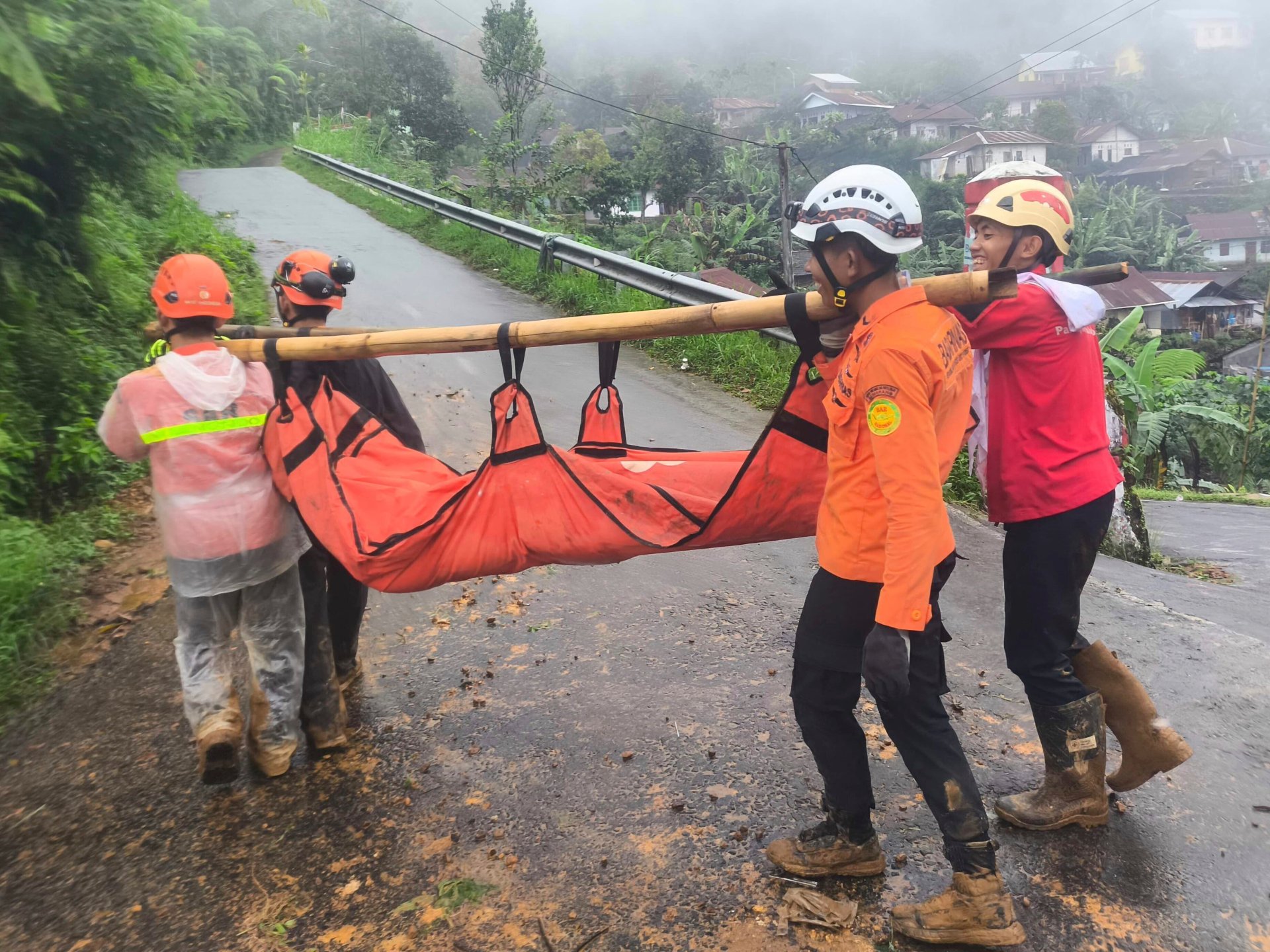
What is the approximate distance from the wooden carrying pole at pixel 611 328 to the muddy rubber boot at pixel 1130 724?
4.82 feet

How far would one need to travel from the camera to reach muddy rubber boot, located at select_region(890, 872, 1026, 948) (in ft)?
8.44

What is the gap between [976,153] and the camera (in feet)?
257

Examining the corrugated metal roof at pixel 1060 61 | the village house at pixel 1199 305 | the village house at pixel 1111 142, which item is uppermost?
the corrugated metal roof at pixel 1060 61

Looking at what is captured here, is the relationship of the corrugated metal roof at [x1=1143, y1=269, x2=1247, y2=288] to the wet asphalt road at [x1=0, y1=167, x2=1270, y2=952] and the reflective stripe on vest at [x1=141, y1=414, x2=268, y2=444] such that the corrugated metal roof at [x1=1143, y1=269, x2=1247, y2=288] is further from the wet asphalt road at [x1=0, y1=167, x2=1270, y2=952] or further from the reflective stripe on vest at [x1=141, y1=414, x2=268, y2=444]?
the reflective stripe on vest at [x1=141, y1=414, x2=268, y2=444]

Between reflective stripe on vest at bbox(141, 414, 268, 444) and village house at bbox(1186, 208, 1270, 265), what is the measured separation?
72.9 meters

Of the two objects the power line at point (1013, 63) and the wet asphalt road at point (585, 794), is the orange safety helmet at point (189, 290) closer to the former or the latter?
the wet asphalt road at point (585, 794)

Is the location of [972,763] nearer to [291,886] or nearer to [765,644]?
[765,644]

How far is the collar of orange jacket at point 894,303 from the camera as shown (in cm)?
243

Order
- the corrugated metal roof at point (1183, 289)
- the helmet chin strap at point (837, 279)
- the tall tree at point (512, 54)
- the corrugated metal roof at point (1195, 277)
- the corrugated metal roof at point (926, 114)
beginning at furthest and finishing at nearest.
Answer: the corrugated metal roof at point (926, 114), the corrugated metal roof at point (1195, 277), the corrugated metal roof at point (1183, 289), the tall tree at point (512, 54), the helmet chin strap at point (837, 279)

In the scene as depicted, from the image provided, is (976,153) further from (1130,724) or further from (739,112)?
(1130,724)

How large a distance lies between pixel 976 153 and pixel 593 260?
3081 inches

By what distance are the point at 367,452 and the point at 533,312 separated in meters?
7.53

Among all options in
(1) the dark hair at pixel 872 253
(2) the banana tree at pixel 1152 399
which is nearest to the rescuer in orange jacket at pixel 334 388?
(1) the dark hair at pixel 872 253

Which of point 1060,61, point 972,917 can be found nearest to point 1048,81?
point 1060,61
